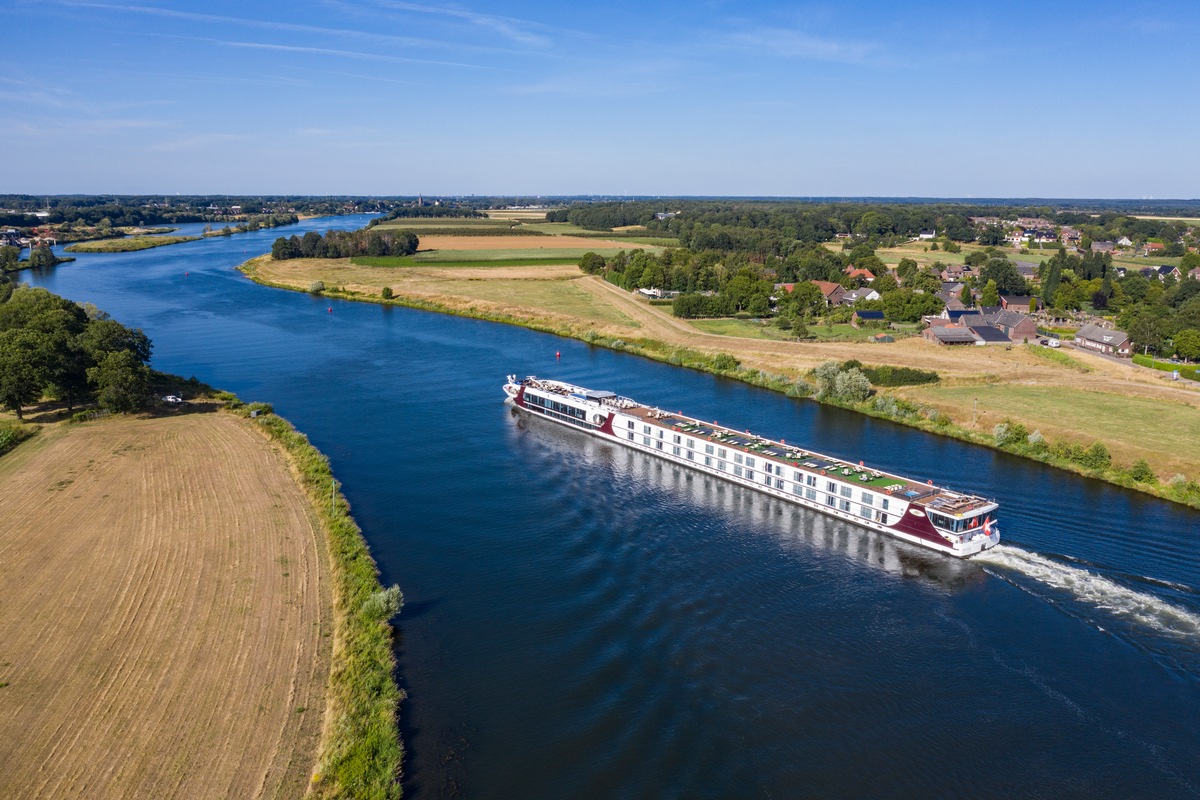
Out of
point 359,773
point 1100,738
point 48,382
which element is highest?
point 48,382

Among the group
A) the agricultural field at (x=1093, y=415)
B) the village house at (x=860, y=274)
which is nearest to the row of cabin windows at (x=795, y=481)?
the agricultural field at (x=1093, y=415)

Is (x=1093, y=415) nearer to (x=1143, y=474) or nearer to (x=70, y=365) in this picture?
(x=1143, y=474)

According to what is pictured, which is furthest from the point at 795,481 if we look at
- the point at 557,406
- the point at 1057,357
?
the point at 1057,357

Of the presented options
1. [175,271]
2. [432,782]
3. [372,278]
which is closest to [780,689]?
[432,782]

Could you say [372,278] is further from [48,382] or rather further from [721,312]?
[48,382]

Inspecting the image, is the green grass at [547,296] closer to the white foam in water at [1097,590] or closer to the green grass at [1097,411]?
the green grass at [1097,411]

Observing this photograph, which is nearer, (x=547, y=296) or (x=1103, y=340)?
(x=1103, y=340)

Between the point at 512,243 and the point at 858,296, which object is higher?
the point at 512,243

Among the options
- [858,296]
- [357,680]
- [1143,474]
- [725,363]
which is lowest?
[1143,474]
